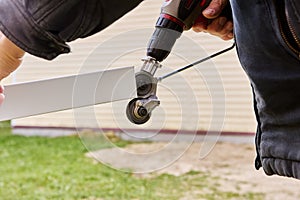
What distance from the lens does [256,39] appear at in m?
0.53

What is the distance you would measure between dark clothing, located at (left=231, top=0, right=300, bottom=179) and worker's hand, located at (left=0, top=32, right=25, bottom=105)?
0.80ft

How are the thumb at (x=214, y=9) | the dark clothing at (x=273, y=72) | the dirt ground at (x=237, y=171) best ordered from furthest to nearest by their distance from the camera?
the dirt ground at (x=237, y=171) < the thumb at (x=214, y=9) < the dark clothing at (x=273, y=72)

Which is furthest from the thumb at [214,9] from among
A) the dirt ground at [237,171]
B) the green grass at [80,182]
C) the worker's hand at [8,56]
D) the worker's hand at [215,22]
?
the green grass at [80,182]

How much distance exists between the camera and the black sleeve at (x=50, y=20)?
0.52 m

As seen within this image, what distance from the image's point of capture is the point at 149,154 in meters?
0.73

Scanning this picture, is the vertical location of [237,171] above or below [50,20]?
below

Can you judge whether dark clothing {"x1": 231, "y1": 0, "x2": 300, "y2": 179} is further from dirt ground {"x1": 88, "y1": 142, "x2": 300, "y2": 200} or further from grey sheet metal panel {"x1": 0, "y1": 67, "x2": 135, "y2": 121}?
dirt ground {"x1": 88, "y1": 142, "x2": 300, "y2": 200}

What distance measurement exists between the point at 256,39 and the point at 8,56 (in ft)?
0.89

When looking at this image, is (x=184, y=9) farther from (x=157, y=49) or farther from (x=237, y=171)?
(x=237, y=171)

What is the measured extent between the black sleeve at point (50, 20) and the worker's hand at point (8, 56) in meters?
0.01

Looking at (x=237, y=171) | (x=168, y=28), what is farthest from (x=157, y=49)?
(x=237, y=171)

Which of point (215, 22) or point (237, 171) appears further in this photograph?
point (237, 171)

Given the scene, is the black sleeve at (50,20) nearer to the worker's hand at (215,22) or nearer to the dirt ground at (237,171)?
the worker's hand at (215,22)

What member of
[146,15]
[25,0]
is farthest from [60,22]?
[146,15]
